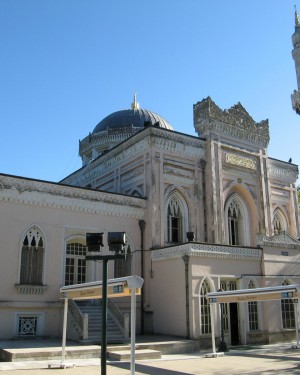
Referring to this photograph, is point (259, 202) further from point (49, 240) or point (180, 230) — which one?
point (49, 240)

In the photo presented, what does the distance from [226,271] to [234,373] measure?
318 inches

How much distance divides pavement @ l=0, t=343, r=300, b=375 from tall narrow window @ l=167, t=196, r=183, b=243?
7.33 meters

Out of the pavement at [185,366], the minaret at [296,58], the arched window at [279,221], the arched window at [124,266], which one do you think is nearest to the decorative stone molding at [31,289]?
the arched window at [124,266]

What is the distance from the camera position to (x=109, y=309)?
18688 millimetres

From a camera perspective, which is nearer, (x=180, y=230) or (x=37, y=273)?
(x=37, y=273)

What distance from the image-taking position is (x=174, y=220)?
22609 millimetres

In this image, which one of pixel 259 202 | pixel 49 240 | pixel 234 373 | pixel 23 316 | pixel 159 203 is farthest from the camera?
pixel 259 202

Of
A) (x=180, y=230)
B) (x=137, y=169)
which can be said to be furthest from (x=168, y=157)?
(x=180, y=230)

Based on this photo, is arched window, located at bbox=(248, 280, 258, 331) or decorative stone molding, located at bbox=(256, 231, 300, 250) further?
decorative stone molding, located at bbox=(256, 231, 300, 250)

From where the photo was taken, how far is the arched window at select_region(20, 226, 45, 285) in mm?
17953

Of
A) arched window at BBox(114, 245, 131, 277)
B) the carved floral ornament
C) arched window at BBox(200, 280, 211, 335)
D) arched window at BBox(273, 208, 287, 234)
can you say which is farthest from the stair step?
arched window at BBox(273, 208, 287, 234)

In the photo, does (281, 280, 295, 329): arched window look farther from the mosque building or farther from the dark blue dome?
the dark blue dome

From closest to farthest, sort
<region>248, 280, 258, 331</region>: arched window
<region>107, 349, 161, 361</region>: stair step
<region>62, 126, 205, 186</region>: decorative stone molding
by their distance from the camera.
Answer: <region>107, 349, 161, 361</region>: stair step
<region>248, 280, 258, 331</region>: arched window
<region>62, 126, 205, 186</region>: decorative stone molding

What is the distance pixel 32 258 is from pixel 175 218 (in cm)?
757
